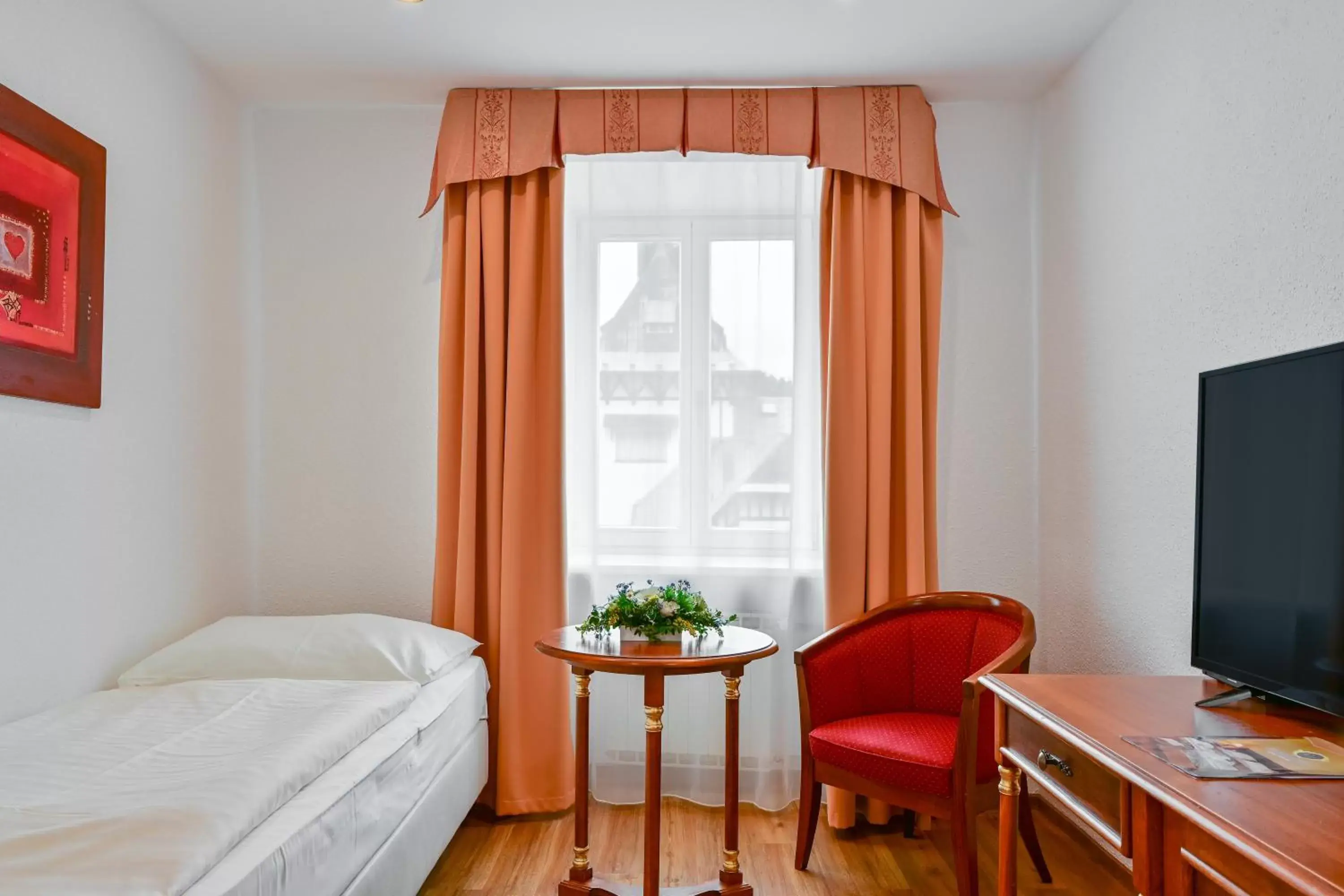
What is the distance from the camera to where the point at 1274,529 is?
1.70 metres

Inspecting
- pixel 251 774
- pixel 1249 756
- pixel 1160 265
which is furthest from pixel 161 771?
pixel 1160 265

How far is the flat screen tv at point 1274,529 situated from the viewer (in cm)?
154

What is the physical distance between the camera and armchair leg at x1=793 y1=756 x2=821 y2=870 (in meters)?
2.73

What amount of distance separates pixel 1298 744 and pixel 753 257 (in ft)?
→ 7.53

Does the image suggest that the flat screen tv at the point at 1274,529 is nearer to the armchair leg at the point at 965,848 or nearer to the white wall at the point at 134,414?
the armchair leg at the point at 965,848

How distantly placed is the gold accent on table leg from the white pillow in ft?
5.31

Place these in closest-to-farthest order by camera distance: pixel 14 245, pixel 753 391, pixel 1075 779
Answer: pixel 1075 779, pixel 14 245, pixel 753 391

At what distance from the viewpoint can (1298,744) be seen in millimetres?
1518

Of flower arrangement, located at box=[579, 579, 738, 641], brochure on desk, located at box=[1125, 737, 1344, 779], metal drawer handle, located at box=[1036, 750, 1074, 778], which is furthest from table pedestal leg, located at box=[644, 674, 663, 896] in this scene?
Result: brochure on desk, located at box=[1125, 737, 1344, 779]

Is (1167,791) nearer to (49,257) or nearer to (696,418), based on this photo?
(696,418)

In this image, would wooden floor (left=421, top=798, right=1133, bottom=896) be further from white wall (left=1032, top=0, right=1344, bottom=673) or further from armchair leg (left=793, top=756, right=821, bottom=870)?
white wall (left=1032, top=0, right=1344, bottom=673)

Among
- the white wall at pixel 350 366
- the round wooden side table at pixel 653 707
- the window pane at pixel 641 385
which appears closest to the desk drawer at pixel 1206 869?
the round wooden side table at pixel 653 707

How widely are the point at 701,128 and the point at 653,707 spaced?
2.01m

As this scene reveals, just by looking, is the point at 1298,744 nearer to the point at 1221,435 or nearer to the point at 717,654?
the point at 1221,435
